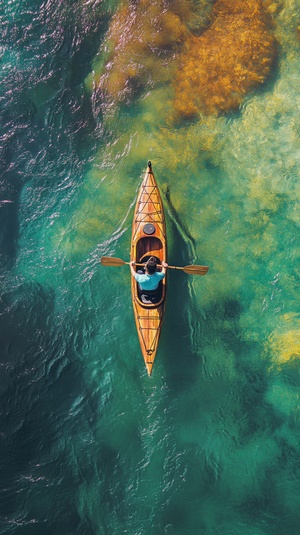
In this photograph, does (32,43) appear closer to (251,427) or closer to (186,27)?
(186,27)

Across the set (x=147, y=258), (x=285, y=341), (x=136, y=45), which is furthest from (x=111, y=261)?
(x=136, y=45)

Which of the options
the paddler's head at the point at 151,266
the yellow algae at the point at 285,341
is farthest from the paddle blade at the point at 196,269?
the yellow algae at the point at 285,341

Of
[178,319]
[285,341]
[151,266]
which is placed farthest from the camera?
[178,319]

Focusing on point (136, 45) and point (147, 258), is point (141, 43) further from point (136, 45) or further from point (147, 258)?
point (147, 258)

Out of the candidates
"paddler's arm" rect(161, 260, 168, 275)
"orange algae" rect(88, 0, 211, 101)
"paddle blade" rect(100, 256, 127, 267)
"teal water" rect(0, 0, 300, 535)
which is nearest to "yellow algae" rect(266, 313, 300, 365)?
"teal water" rect(0, 0, 300, 535)

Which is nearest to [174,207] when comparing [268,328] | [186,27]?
[268,328]

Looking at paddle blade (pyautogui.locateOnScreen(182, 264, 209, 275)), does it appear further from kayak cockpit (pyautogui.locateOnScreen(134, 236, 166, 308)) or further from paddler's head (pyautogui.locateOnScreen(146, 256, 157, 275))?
paddler's head (pyautogui.locateOnScreen(146, 256, 157, 275))

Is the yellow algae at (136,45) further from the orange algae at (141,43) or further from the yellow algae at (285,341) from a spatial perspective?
the yellow algae at (285,341)

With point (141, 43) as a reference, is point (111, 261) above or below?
below
